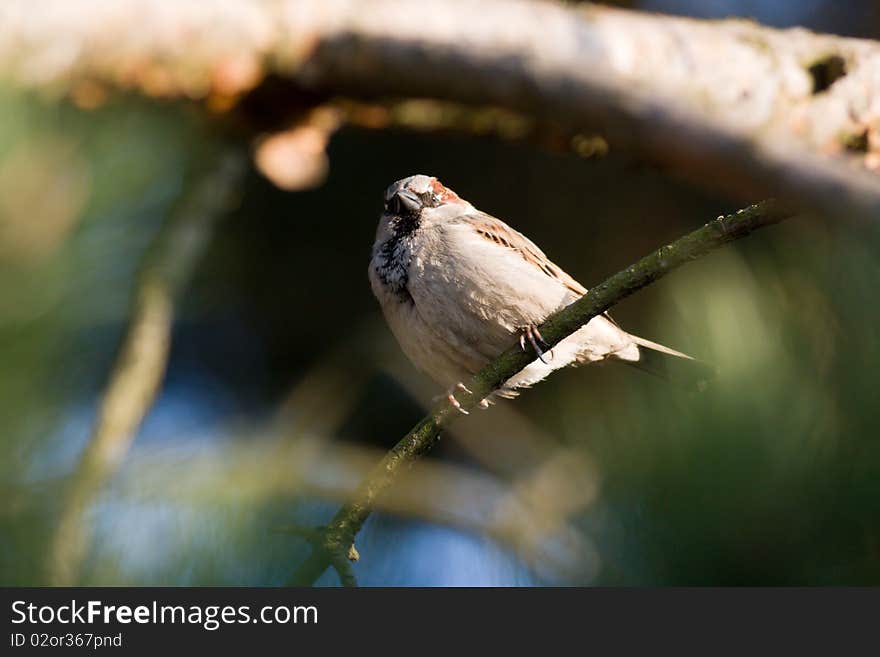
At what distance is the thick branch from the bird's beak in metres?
0.37

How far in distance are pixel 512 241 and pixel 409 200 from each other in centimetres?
37

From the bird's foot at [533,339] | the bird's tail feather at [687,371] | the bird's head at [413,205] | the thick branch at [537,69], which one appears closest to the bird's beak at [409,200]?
the bird's head at [413,205]

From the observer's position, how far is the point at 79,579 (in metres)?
1.47

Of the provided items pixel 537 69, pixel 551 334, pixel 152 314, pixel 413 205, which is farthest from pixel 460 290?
pixel 152 314

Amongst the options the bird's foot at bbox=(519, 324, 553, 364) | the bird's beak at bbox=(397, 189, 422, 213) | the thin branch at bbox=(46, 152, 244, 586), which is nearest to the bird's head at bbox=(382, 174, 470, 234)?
the bird's beak at bbox=(397, 189, 422, 213)

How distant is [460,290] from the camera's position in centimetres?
277

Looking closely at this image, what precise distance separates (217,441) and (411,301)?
0.77 meters

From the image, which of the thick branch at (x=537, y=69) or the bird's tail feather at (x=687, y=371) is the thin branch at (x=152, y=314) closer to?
the thick branch at (x=537, y=69)

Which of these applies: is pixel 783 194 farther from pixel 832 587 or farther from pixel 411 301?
pixel 411 301

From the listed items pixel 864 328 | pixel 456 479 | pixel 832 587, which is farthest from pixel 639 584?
pixel 456 479

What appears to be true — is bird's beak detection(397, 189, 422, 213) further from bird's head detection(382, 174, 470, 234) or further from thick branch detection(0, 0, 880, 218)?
thick branch detection(0, 0, 880, 218)

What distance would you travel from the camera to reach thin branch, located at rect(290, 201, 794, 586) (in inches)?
67.8

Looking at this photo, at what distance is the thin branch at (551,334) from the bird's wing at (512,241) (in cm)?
91

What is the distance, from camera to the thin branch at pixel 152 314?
2.43m
